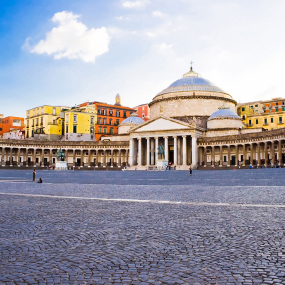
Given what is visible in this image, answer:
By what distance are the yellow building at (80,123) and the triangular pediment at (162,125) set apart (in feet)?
60.0

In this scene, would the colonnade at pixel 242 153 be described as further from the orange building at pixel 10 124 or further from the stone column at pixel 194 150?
the orange building at pixel 10 124

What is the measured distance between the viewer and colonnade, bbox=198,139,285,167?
6324 centimetres

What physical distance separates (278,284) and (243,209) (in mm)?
6122

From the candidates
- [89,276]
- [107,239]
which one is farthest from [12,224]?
[89,276]

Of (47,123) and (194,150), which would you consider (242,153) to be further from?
(47,123)

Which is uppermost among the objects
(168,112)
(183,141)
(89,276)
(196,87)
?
(196,87)

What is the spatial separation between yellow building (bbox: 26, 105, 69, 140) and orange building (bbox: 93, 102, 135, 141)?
9.54 m

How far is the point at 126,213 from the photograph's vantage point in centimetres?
974

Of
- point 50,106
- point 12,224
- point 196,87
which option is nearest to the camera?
point 12,224

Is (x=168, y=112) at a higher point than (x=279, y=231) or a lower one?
higher

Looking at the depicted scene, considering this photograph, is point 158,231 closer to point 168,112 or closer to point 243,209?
point 243,209

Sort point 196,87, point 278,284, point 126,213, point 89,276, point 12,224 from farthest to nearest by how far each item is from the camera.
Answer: point 196,87 < point 126,213 < point 12,224 < point 89,276 < point 278,284

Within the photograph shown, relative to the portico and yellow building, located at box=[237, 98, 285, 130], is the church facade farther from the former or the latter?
yellow building, located at box=[237, 98, 285, 130]

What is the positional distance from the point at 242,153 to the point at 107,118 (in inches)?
1630
